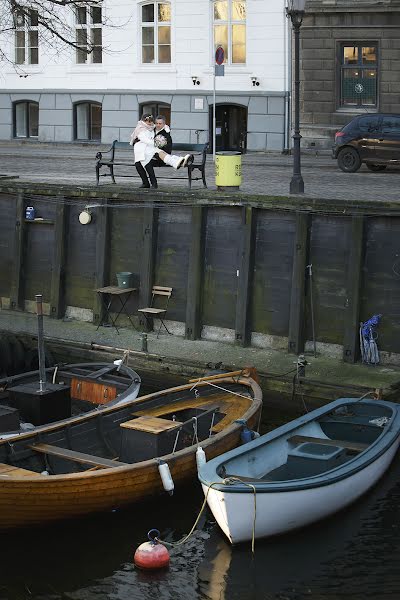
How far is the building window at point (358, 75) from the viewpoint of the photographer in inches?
1462

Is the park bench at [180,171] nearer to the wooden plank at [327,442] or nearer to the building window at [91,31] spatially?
the building window at [91,31]

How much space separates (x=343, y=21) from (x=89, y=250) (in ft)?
48.3

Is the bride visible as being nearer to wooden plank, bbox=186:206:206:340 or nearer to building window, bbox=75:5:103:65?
wooden plank, bbox=186:206:206:340

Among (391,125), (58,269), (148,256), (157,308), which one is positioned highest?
(391,125)

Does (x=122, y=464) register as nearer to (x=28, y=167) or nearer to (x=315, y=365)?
(x=315, y=365)

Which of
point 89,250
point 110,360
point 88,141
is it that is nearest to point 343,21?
point 88,141

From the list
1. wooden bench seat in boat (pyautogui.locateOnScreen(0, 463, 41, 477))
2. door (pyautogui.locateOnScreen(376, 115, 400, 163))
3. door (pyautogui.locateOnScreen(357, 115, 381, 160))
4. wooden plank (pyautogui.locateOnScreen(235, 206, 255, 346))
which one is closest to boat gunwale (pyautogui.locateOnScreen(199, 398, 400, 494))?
wooden bench seat in boat (pyautogui.locateOnScreen(0, 463, 41, 477))

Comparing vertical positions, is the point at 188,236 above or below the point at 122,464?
above

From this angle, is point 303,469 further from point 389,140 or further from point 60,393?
point 389,140

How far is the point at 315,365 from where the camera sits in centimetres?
2181

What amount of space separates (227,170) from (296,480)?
10.0m

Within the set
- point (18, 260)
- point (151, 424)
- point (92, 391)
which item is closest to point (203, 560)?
point (151, 424)

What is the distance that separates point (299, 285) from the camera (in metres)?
22.5

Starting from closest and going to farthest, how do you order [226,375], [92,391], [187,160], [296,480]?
1. [296,480]
2. [226,375]
3. [92,391]
4. [187,160]
